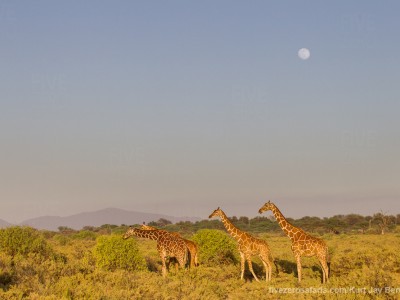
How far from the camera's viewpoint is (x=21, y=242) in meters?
18.9

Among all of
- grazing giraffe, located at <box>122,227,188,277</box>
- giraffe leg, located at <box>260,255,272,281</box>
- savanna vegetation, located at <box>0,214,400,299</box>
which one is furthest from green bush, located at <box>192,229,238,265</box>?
giraffe leg, located at <box>260,255,272,281</box>

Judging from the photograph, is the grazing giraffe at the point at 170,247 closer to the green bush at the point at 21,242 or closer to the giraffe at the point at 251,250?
the giraffe at the point at 251,250

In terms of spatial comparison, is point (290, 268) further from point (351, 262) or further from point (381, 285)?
point (381, 285)

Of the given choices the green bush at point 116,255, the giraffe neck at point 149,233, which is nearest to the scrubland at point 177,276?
the green bush at point 116,255

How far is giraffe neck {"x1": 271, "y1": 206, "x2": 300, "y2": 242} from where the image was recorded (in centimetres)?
1644

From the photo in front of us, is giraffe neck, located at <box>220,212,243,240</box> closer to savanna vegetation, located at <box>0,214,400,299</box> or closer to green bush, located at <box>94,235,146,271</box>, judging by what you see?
savanna vegetation, located at <box>0,214,400,299</box>

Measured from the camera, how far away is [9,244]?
18609mm

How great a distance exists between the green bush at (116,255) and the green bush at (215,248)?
3.54 m

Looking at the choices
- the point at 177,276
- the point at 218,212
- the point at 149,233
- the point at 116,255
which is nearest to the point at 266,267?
the point at 218,212

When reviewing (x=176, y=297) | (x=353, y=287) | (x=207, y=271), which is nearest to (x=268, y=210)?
(x=207, y=271)

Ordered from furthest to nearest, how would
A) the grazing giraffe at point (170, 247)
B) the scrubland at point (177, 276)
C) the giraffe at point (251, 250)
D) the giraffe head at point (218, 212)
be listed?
the giraffe head at point (218, 212) < the grazing giraffe at point (170, 247) < the giraffe at point (251, 250) < the scrubland at point (177, 276)

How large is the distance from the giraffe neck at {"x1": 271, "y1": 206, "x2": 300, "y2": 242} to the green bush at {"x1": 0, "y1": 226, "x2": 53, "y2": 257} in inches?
418

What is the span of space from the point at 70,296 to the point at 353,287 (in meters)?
8.35

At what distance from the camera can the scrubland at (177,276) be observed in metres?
12.2
